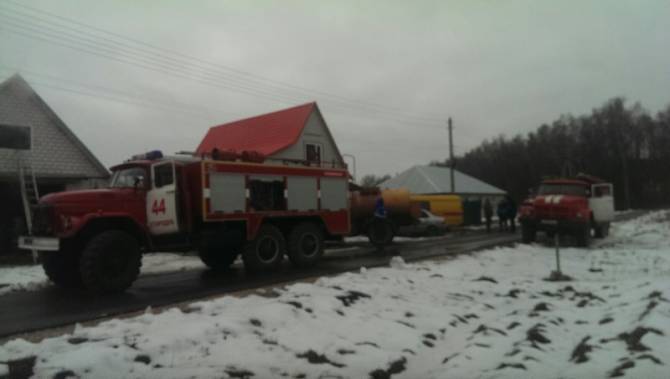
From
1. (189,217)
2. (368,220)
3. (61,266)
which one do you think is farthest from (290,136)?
(61,266)

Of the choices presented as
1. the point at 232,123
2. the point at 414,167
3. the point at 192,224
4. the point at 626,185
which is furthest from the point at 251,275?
the point at 626,185

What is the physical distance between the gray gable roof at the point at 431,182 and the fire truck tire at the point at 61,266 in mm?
39963

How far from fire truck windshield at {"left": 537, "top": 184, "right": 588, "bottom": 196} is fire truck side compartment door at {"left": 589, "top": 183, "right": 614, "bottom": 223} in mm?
1650

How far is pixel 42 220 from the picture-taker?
910 centimetres

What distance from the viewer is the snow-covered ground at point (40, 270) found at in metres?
10.5

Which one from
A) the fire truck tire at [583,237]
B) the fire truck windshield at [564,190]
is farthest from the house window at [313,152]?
the fire truck tire at [583,237]

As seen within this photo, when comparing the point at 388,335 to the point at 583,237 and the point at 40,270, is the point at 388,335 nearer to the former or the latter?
the point at 40,270

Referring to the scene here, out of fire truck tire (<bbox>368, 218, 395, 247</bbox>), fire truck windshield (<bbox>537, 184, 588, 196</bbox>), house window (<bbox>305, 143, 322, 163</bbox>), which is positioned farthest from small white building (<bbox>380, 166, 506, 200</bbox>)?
fire truck tire (<bbox>368, 218, 395, 247</bbox>)

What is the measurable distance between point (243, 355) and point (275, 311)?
1547 millimetres

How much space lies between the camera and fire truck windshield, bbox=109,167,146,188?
10328 mm

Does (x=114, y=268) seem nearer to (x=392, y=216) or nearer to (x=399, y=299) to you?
(x=399, y=299)

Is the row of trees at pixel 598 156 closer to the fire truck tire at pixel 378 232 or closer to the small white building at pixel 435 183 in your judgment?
the small white building at pixel 435 183

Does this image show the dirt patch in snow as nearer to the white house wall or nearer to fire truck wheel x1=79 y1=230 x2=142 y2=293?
fire truck wheel x1=79 y1=230 x2=142 y2=293

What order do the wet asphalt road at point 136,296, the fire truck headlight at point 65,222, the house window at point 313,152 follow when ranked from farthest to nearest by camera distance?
1. the house window at point 313,152
2. the fire truck headlight at point 65,222
3. the wet asphalt road at point 136,296
